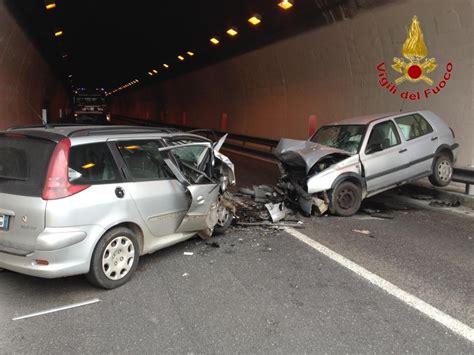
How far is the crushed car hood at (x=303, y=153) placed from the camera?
7918 mm

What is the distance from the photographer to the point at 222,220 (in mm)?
6695

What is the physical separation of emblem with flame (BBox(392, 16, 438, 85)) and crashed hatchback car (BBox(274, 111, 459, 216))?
2.02 meters

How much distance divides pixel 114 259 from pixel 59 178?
1.03 m

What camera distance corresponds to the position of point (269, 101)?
19.1 m

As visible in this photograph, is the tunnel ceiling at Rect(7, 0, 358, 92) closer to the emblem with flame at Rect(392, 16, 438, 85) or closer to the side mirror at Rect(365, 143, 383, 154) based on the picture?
the emblem with flame at Rect(392, 16, 438, 85)

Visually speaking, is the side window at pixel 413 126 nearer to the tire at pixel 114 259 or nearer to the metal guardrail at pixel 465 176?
the metal guardrail at pixel 465 176

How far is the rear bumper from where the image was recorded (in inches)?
164

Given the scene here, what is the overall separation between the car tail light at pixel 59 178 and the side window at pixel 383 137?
223 inches

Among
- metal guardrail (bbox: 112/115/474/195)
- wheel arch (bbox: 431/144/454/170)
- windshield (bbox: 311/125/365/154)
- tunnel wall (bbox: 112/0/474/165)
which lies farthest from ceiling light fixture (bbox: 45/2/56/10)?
wheel arch (bbox: 431/144/454/170)

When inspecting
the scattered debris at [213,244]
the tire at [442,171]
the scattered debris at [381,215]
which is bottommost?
the scattered debris at [213,244]

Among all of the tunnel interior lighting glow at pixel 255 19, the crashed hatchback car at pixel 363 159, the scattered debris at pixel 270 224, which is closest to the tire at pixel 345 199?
the crashed hatchback car at pixel 363 159

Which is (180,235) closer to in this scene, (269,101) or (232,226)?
(232,226)

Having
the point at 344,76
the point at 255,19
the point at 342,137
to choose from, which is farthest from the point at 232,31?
the point at 342,137

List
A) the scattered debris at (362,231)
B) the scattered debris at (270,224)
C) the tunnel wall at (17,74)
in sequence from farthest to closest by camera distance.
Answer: the tunnel wall at (17,74), the scattered debris at (270,224), the scattered debris at (362,231)
